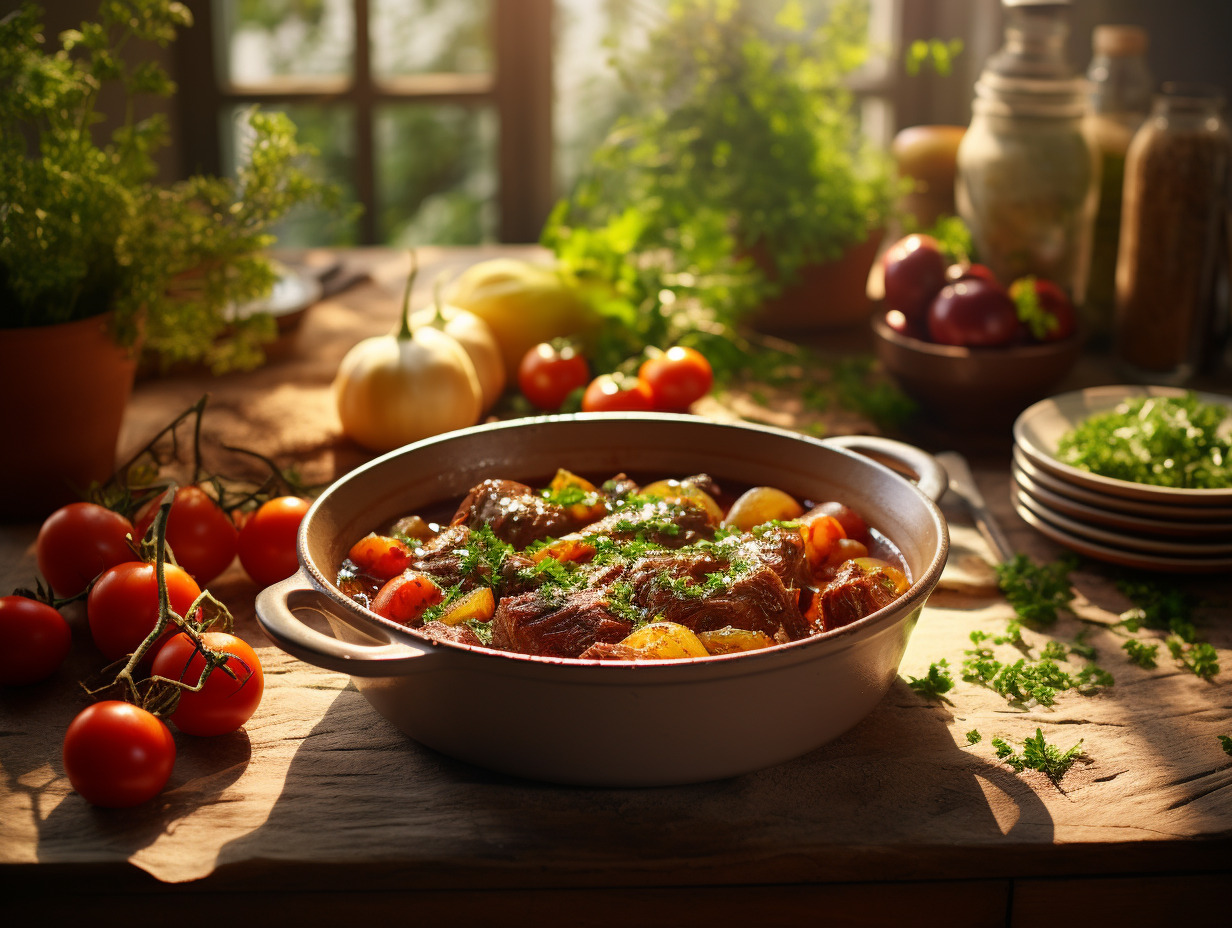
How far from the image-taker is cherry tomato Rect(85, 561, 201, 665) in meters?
1.68

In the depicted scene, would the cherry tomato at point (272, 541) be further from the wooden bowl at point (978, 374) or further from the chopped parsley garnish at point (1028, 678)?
the wooden bowl at point (978, 374)

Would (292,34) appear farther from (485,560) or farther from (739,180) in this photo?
(485,560)

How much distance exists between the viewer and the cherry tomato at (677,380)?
2.70m

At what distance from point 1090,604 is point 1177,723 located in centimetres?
37

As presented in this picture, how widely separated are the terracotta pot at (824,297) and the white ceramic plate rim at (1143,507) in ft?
4.38

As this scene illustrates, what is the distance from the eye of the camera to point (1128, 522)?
6.58ft

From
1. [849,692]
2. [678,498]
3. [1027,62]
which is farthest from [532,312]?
[849,692]

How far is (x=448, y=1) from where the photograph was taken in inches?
305

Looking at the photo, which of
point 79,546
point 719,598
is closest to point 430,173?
point 79,546

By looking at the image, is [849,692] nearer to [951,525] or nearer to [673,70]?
[951,525]

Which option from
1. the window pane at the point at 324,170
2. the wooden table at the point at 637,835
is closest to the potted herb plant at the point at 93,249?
the wooden table at the point at 637,835

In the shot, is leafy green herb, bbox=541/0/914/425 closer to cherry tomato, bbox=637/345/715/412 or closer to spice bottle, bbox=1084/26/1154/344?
cherry tomato, bbox=637/345/715/412

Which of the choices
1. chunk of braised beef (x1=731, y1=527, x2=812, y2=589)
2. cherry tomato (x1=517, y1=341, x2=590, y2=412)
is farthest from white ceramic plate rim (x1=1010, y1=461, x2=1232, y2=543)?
cherry tomato (x1=517, y1=341, x2=590, y2=412)

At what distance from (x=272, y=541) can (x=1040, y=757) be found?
1.26 metres
